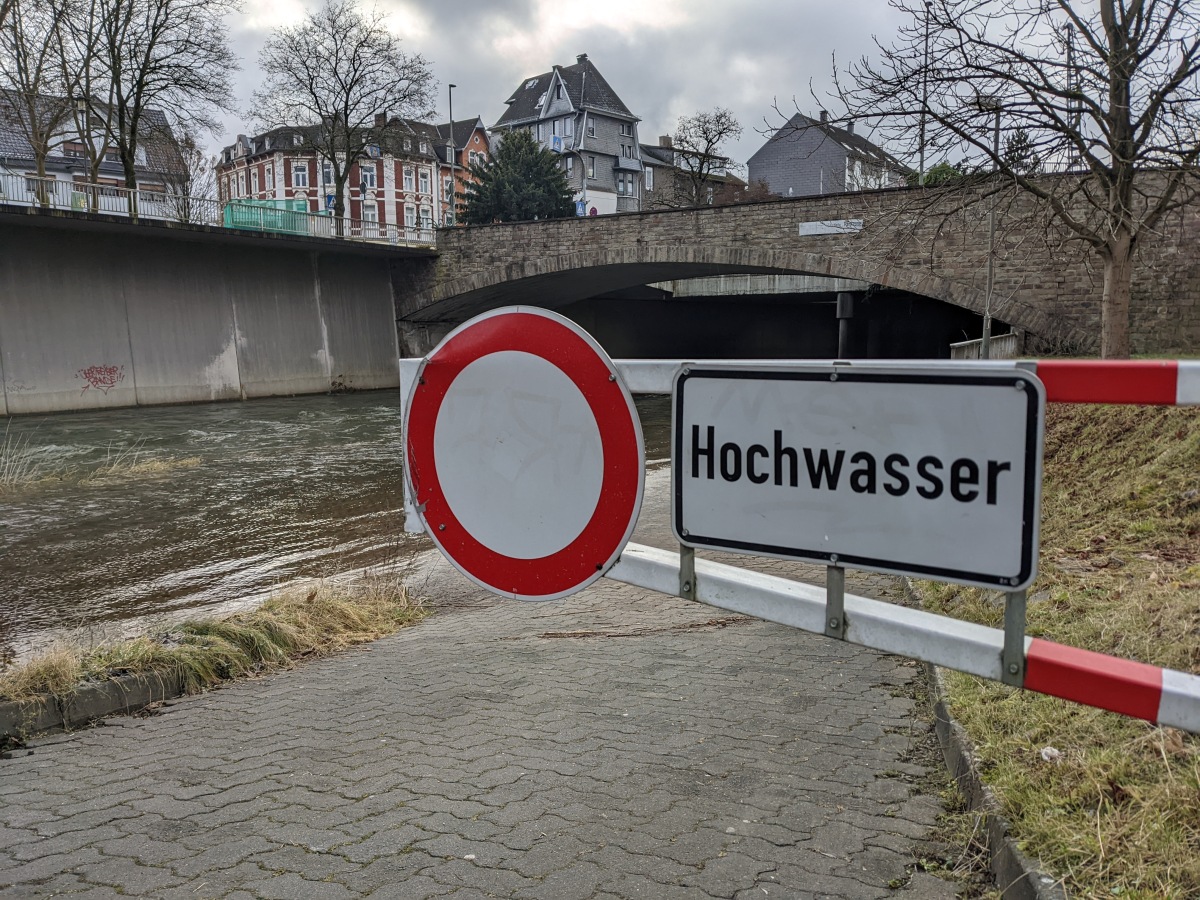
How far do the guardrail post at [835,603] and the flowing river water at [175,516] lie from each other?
2.21 meters

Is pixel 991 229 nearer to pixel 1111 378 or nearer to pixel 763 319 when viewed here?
pixel 1111 378

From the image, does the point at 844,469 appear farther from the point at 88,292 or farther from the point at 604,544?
the point at 88,292

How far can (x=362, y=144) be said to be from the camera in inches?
1534

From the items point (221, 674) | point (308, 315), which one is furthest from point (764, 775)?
point (308, 315)

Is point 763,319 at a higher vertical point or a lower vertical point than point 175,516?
higher

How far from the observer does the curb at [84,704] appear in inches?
145

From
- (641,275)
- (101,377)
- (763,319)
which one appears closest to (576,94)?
(763,319)

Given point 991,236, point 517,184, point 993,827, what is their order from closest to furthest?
point 993,827 < point 991,236 < point 517,184

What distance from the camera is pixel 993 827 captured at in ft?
8.02

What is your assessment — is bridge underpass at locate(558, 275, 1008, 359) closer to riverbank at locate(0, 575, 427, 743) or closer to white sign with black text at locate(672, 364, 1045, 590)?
riverbank at locate(0, 575, 427, 743)

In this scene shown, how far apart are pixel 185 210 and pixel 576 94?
191ft

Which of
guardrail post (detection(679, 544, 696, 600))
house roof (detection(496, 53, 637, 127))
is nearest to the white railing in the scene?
guardrail post (detection(679, 544, 696, 600))

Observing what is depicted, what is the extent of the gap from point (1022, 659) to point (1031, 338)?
2463 cm

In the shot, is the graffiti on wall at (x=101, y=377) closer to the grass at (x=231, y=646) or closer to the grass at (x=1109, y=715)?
the grass at (x=231, y=646)
